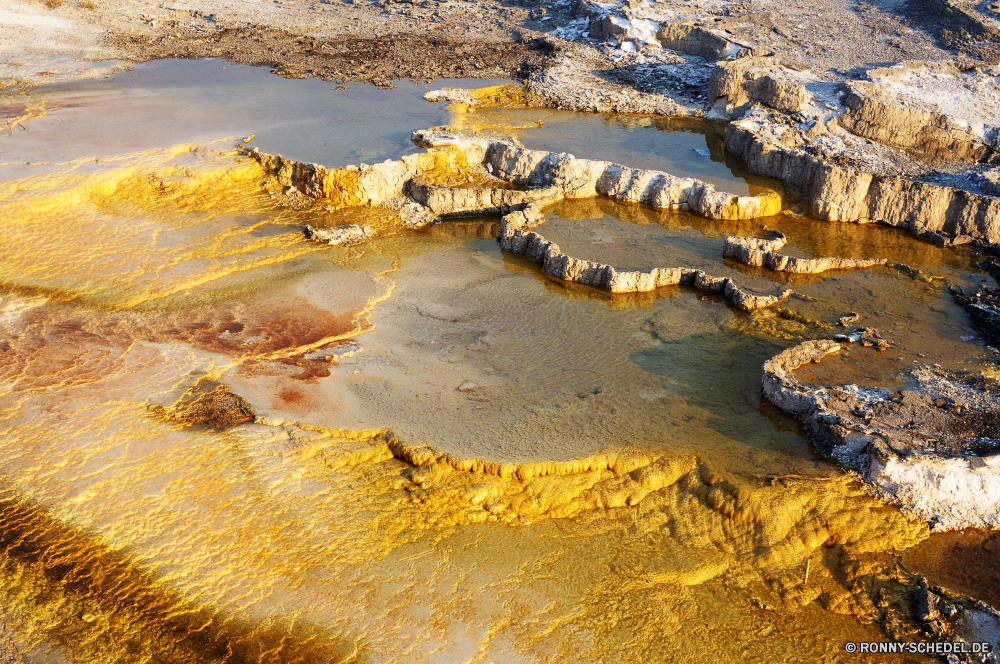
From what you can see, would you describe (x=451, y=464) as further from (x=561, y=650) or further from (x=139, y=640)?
(x=139, y=640)

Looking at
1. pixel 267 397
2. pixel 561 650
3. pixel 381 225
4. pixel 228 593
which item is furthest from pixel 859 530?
pixel 381 225

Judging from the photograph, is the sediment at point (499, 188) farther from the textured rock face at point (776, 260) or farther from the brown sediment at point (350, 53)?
the brown sediment at point (350, 53)

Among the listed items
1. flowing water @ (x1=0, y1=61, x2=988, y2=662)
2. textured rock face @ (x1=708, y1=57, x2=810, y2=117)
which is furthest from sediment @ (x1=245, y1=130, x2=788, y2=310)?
textured rock face @ (x1=708, y1=57, x2=810, y2=117)

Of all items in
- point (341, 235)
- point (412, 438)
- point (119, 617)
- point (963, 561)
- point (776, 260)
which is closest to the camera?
point (119, 617)

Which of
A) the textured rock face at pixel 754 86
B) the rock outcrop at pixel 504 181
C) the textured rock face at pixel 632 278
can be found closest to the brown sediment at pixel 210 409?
the textured rock face at pixel 632 278

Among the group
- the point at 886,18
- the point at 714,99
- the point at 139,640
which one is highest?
the point at 886,18

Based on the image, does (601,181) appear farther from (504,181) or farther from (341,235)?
(341,235)

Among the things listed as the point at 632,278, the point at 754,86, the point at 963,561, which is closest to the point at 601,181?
the point at 632,278
